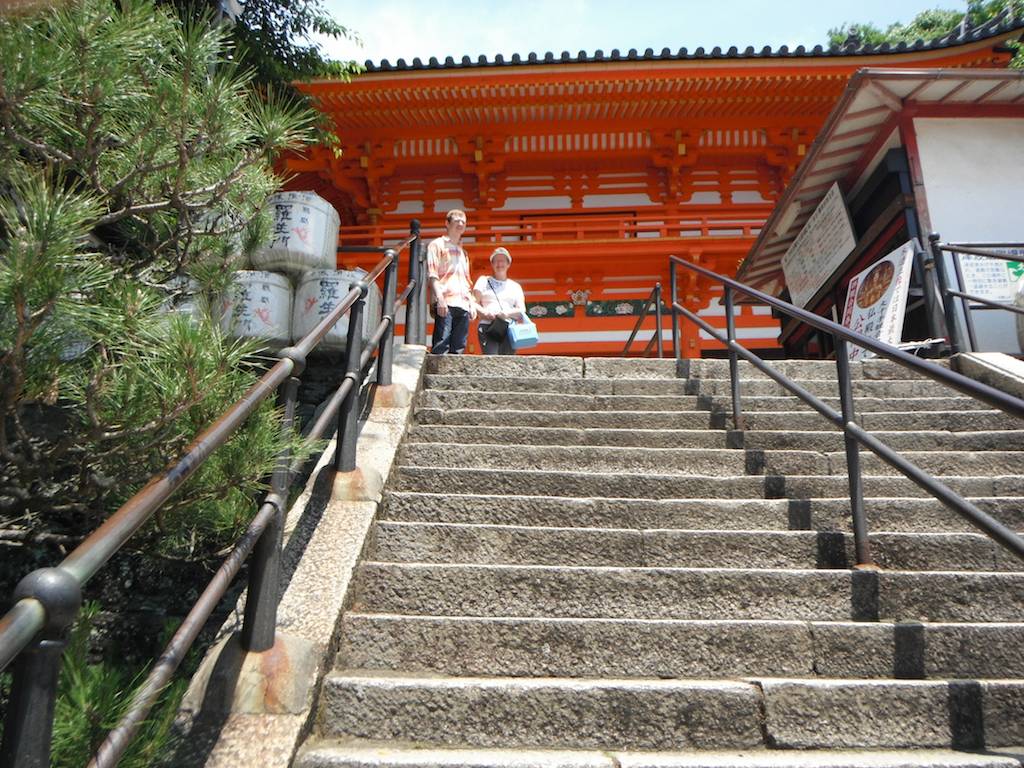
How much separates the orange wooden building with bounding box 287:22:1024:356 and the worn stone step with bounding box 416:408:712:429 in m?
6.01

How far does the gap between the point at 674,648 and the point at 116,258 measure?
2334 mm

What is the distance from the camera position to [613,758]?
177 centimetres

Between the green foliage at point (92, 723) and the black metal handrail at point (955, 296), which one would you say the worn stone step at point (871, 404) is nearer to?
the black metal handrail at point (955, 296)

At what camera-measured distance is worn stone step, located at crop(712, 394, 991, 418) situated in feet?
13.2

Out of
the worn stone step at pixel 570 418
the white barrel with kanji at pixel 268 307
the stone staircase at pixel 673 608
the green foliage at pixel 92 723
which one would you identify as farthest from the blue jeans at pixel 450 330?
the green foliage at pixel 92 723

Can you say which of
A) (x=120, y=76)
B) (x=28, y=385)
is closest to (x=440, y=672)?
(x=28, y=385)

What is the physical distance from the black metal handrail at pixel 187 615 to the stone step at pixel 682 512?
40cm

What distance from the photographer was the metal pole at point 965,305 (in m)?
4.83

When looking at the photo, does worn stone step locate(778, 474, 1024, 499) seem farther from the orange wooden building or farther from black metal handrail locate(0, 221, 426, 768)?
the orange wooden building

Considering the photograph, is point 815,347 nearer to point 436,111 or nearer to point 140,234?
point 436,111

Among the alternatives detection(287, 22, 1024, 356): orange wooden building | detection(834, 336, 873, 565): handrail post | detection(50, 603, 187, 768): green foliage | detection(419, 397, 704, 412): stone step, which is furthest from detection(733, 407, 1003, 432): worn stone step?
detection(287, 22, 1024, 356): orange wooden building

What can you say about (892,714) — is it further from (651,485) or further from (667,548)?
(651,485)

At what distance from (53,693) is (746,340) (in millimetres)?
9986

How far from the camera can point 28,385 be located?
1936mm
